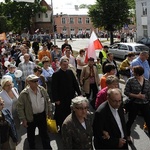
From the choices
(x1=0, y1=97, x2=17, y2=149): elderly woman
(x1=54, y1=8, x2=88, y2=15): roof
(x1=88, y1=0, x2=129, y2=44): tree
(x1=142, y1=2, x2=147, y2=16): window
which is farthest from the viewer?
(x1=54, y1=8, x2=88, y2=15): roof

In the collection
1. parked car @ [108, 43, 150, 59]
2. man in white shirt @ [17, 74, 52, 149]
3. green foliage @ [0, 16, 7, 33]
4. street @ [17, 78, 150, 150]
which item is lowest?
street @ [17, 78, 150, 150]

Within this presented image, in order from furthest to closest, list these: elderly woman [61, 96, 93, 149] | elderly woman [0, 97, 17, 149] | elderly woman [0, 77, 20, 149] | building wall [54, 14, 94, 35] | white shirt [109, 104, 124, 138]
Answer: building wall [54, 14, 94, 35] → elderly woman [0, 77, 20, 149] → elderly woman [0, 97, 17, 149] → white shirt [109, 104, 124, 138] → elderly woman [61, 96, 93, 149]

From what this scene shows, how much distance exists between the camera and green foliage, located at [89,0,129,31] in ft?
125

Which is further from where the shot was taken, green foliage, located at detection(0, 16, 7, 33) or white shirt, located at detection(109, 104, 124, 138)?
green foliage, located at detection(0, 16, 7, 33)

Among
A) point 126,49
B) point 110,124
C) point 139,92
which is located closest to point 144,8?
point 126,49

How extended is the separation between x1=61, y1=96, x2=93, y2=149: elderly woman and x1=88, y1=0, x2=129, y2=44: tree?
1397 inches

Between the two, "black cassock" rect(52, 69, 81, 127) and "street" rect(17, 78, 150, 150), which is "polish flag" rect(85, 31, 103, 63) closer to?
"black cassock" rect(52, 69, 81, 127)

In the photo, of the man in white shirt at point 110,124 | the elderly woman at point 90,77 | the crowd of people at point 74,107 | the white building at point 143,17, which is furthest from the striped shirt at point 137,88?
the white building at point 143,17

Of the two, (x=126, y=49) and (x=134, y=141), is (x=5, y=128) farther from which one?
(x=126, y=49)

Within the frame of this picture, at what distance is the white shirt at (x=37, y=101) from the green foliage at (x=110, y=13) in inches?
1340

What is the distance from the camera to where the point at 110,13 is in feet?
125

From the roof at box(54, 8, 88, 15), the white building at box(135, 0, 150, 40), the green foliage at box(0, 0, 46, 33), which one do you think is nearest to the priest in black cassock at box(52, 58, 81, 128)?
the white building at box(135, 0, 150, 40)

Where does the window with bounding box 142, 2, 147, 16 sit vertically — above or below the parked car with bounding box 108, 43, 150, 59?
above

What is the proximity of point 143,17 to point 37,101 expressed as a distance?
Result: 3905 centimetres
